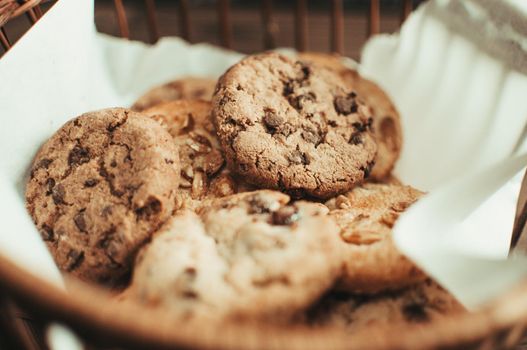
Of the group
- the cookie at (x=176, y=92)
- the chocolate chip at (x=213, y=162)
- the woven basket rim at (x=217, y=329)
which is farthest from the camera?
the cookie at (x=176, y=92)

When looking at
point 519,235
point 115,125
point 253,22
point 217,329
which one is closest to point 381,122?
point 519,235

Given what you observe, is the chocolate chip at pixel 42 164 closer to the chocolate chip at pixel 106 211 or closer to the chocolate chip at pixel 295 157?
the chocolate chip at pixel 106 211

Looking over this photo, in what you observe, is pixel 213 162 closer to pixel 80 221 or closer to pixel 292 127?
pixel 292 127

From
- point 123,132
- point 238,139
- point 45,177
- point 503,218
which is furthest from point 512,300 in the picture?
point 45,177

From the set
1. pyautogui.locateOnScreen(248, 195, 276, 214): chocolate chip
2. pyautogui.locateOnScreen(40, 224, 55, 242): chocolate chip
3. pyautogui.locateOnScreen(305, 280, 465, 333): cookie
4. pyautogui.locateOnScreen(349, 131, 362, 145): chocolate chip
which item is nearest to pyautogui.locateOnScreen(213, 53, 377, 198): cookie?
pyautogui.locateOnScreen(349, 131, 362, 145): chocolate chip

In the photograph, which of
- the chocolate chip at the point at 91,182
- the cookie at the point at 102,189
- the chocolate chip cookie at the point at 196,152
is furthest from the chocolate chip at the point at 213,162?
the chocolate chip at the point at 91,182

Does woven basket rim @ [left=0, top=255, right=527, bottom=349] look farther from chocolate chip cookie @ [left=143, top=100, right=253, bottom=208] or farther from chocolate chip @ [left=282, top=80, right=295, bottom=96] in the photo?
chocolate chip @ [left=282, top=80, right=295, bottom=96]

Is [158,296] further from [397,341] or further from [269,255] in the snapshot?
[397,341]
